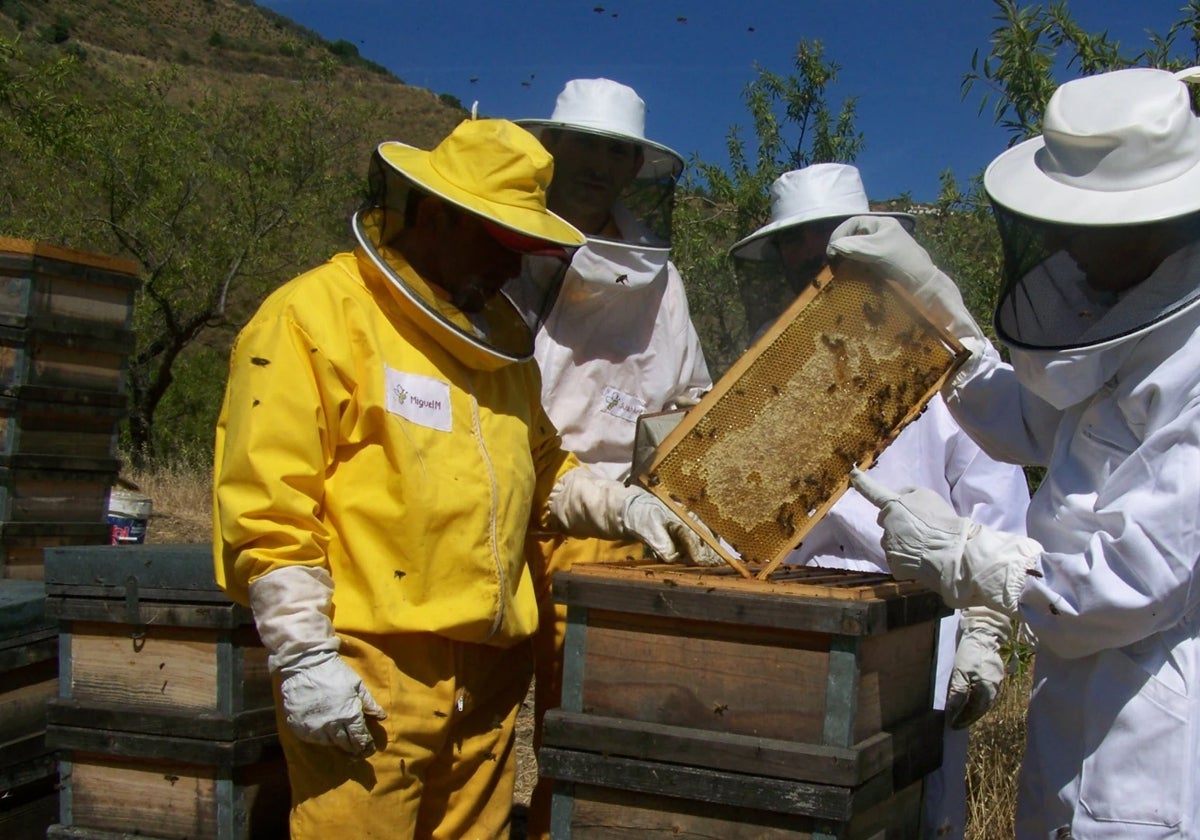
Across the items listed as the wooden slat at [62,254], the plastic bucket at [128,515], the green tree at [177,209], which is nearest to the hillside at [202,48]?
the green tree at [177,209]

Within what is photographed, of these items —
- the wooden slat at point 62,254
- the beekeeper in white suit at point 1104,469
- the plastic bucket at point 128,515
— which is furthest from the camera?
the plastic bucket at point 128,515

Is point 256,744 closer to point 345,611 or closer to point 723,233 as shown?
point 345,611

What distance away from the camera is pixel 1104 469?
2467 mm

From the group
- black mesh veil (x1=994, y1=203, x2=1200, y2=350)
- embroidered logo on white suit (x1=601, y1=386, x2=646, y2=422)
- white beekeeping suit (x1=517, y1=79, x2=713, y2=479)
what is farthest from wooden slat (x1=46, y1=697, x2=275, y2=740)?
black mesh veil (x1=994, y1=203, x2=1200, y2=350)

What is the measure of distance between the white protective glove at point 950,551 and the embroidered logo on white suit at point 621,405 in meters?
1.19

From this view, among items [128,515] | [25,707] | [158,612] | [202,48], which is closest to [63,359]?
[128,515]

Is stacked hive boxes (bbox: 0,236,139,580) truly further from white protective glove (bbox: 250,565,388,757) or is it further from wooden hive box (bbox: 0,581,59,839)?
white protective glove (bbox: 250,565,388,757)

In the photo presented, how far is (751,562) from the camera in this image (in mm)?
2887

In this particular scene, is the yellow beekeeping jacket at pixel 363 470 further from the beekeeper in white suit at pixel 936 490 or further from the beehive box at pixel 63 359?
the beehive box at pixel 63 359

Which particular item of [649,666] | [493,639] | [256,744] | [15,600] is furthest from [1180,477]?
[15,600]

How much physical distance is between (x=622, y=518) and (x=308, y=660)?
1.01 meters

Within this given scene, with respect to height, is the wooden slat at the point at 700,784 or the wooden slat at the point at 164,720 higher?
the wooden slat at the point at 700,784

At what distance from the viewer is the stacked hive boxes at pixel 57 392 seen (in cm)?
584

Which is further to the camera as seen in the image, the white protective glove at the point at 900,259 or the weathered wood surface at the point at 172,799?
the weathered wood surface at the point at 172,799
